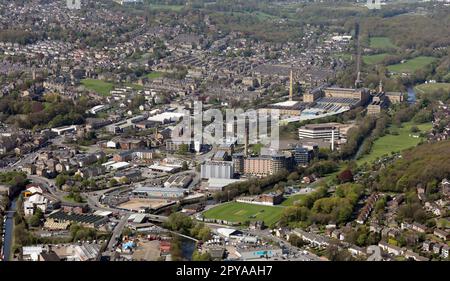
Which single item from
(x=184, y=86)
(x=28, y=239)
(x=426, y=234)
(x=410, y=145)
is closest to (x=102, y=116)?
(x=184, y=86)

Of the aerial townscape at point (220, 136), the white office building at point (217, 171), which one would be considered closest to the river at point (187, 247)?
the aerial townscape at point (220, 136)

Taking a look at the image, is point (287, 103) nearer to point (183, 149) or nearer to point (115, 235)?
point (183, 149)

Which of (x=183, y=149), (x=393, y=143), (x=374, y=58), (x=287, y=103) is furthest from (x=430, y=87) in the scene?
(x=183, y=149)

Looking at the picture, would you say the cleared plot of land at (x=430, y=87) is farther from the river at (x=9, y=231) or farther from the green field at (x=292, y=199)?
the river at (x=9, y=231)

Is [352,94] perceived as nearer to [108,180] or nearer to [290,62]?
[290,62]

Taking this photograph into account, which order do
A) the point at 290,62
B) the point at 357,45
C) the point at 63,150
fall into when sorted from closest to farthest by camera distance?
the point at 63,150 → the point at 290,62 → the point at 357,45

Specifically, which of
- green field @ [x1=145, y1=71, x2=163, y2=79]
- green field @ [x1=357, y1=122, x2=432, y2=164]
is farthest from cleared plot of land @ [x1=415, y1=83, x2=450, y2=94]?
green field @ [x1=145, y1=71, x2=163, y2=79]

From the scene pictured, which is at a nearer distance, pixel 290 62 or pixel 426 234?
pixel 426 234

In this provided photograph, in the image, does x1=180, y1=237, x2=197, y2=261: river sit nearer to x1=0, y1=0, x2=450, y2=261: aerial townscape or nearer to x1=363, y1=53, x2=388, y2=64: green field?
x1=0, y1=0, x2=450, y2=261: aerial townscape
